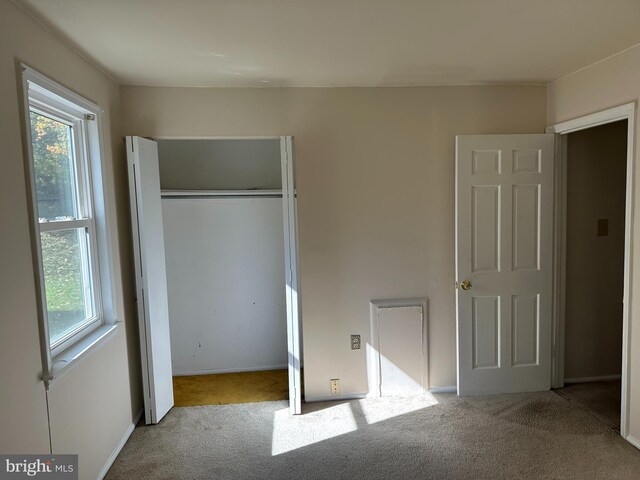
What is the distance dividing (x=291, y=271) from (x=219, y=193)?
3.97 ft

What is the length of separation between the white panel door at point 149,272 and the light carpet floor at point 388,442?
24cm

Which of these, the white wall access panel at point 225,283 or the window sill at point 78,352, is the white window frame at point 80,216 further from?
the white wall access panel at point 225,283

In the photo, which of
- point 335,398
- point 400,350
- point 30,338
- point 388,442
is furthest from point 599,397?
point 30,338

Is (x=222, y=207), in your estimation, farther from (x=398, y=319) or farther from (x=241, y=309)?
(x=398, y=319)

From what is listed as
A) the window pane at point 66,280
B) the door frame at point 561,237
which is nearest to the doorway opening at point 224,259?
the window pane at point 66,280

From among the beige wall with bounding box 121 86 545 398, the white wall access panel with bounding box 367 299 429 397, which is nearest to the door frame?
the beige wall with bounding box 121 86 545 398

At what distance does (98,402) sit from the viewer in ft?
7.39

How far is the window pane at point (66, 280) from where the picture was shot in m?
1.99

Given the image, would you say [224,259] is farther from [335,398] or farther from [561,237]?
[561,237]

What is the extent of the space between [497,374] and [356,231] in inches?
62.0

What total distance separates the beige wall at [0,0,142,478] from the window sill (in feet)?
0.14

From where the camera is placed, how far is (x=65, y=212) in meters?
2.19

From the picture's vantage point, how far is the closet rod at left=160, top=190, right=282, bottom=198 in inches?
142

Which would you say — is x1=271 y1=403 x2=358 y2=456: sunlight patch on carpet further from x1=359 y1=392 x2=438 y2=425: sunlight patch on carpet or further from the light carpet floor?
x1=359 y1=392 x2=438 y2=425: sunlight patch on carpet
